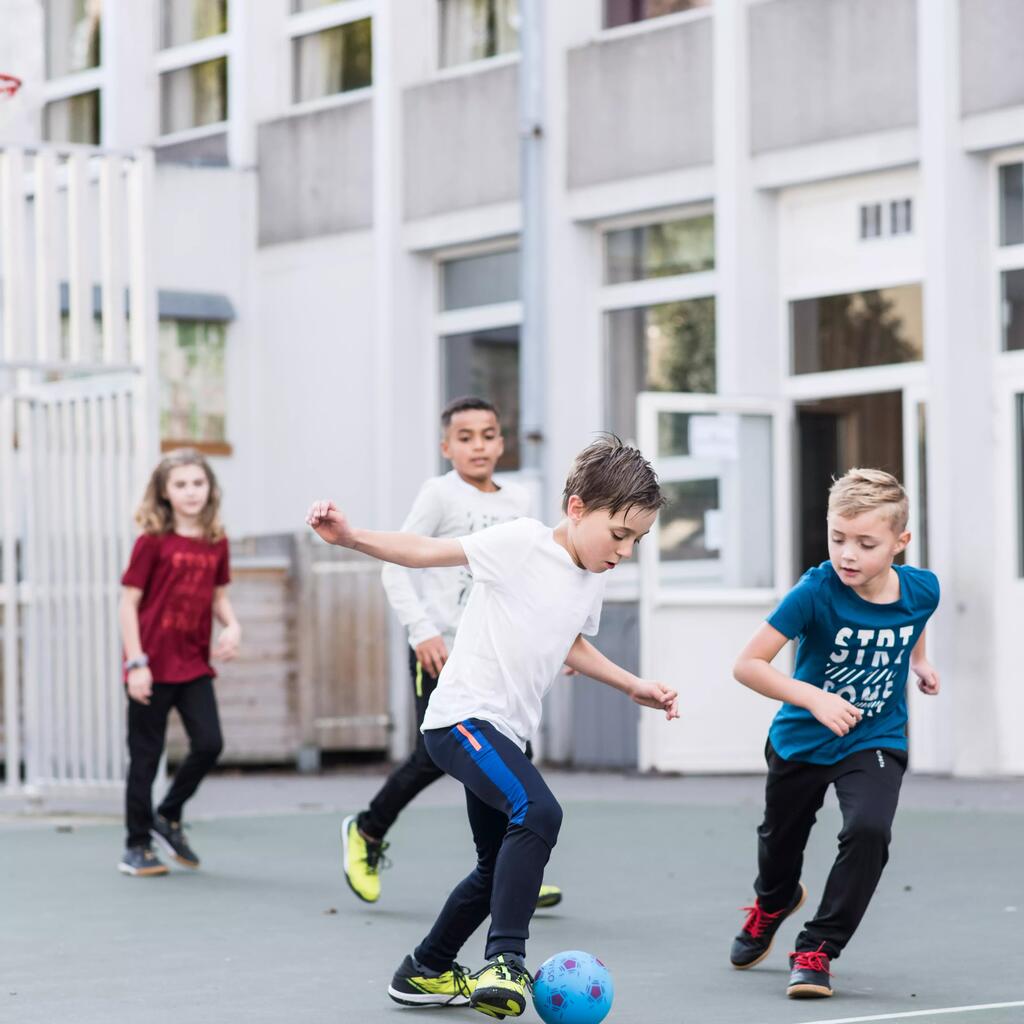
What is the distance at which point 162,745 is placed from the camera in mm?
9453

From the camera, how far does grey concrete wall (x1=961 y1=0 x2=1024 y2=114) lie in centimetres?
1299

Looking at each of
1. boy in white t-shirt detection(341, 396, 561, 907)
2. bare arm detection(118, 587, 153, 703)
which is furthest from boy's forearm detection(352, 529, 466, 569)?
bare arm detection(118, 587, 153, 703)

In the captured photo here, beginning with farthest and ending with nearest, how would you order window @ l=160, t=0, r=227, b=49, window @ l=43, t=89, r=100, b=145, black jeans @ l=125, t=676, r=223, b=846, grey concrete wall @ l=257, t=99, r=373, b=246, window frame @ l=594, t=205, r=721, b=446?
window @ l=43, t=89, r=100, b=145 < window @ l=160, t=0, r=227, b=49 < grey concrete wall @ l=257, t=99, r=373, b=246 < window frame @ l=594, t=205, r=721, b=446 < black jeans @ l=125, t=676, r=223, b=846

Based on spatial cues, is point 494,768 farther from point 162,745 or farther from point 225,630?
point 162,745

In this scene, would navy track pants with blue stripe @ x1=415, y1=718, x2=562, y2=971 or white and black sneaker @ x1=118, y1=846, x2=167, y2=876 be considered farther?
white and black sneaker @ x1=118, y1=846, x2=167, y2=876

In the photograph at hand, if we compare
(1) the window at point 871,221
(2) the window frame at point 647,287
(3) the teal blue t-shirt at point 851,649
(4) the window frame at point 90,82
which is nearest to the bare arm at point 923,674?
(3) the teal blue t-shirt at point 851,649

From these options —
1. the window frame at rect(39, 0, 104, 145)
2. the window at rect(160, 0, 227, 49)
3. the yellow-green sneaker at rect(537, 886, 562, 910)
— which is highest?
the window at rect(160, 0, 227, 49)

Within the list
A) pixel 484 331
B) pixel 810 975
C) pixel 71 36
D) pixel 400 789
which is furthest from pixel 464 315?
pixel 810 975

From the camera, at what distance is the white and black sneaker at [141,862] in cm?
909

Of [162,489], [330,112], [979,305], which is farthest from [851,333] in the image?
[162,489]

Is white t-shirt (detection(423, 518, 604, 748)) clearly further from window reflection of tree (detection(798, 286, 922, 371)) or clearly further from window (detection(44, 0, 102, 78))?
window (detection(44, 0, 102, 78))

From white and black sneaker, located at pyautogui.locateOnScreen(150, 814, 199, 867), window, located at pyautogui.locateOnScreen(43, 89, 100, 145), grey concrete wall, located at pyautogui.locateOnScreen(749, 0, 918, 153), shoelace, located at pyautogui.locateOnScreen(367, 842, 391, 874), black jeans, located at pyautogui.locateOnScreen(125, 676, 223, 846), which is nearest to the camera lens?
shoelace, located at pyautogui.locateOnScreen(367, 842, 391, 874)

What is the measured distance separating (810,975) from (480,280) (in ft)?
37.1

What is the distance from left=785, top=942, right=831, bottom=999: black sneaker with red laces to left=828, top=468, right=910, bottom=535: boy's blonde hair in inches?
46.2
